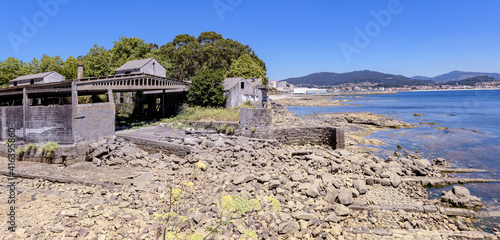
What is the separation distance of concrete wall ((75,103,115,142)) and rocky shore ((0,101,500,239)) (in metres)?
0.94

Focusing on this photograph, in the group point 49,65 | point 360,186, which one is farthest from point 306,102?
point 360,186

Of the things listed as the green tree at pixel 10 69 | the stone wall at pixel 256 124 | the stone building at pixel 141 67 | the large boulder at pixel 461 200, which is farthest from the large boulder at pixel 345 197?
the green tree at pixel 10 69

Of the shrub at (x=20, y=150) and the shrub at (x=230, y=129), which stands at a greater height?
the shrub at (x=230, y=129)

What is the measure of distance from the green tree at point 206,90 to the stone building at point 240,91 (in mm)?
2248

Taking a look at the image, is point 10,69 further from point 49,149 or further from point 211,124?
point 211,124

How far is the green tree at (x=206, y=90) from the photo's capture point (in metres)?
21.9

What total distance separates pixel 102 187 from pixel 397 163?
45.8 ft

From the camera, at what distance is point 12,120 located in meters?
14.3

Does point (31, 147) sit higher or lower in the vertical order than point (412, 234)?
higher

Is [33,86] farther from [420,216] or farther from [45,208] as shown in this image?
[420,216]

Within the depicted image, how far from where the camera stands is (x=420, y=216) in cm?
798

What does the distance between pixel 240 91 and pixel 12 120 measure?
64.5ft

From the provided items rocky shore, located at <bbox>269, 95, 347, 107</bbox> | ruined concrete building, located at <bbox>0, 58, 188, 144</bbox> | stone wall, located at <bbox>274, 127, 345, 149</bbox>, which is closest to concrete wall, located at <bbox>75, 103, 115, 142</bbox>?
ruined concrete building, located at <bbox>0, 58, 188, 144</bbox>

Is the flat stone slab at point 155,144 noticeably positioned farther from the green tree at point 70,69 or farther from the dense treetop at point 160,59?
the green tree at point 70,69
